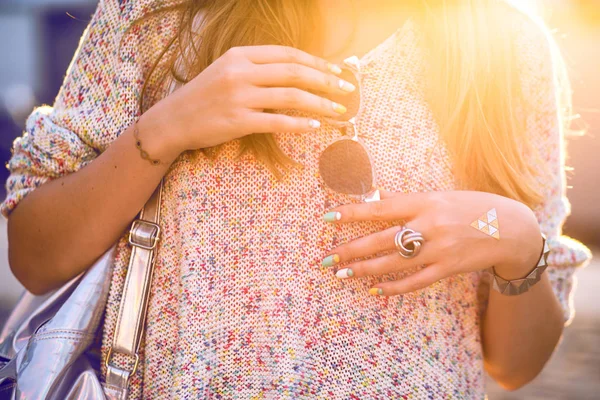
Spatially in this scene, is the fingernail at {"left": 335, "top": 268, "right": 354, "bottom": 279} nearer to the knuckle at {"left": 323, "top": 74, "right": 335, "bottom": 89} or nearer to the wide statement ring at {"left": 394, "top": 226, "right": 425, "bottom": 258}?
the wide statement ring at {"left": 394, "top": 226, "right": 425, "bottom": 258}

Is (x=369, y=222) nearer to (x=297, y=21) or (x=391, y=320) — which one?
(x=391, y=320)

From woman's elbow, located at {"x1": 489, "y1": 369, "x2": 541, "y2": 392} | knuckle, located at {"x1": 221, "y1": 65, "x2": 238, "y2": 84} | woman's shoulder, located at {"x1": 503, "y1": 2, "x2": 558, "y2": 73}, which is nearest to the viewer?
knuckle, located at {"x1": 221, "y1": 65, "x2": 238, "y2": 84}

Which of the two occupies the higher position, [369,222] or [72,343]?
[369,222]

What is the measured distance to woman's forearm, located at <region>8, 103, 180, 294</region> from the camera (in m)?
1.40

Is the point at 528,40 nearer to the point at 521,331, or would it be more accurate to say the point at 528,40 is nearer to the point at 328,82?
the point at 328,82

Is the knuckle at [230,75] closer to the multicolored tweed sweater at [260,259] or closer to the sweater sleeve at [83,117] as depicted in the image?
the multicolored tweed sweater at [260,259]

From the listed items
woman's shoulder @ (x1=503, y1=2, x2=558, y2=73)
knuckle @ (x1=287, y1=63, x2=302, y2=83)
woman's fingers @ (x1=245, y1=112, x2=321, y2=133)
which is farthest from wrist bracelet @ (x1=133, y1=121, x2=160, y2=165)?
woman's shoulder @ (x1=503, y1=2, x2=558, y2=73)

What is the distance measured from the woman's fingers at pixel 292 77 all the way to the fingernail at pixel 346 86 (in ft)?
0.06

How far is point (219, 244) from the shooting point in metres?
1.41

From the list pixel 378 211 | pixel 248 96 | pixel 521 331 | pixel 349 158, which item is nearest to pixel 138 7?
pixel 248 96

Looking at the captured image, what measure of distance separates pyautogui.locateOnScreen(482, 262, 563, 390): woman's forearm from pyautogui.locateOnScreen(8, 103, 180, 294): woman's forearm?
0.98 metres

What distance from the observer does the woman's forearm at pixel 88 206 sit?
1.40 m

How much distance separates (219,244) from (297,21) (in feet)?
1.94

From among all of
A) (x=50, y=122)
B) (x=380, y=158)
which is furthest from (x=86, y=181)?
(x=380, y=158)
